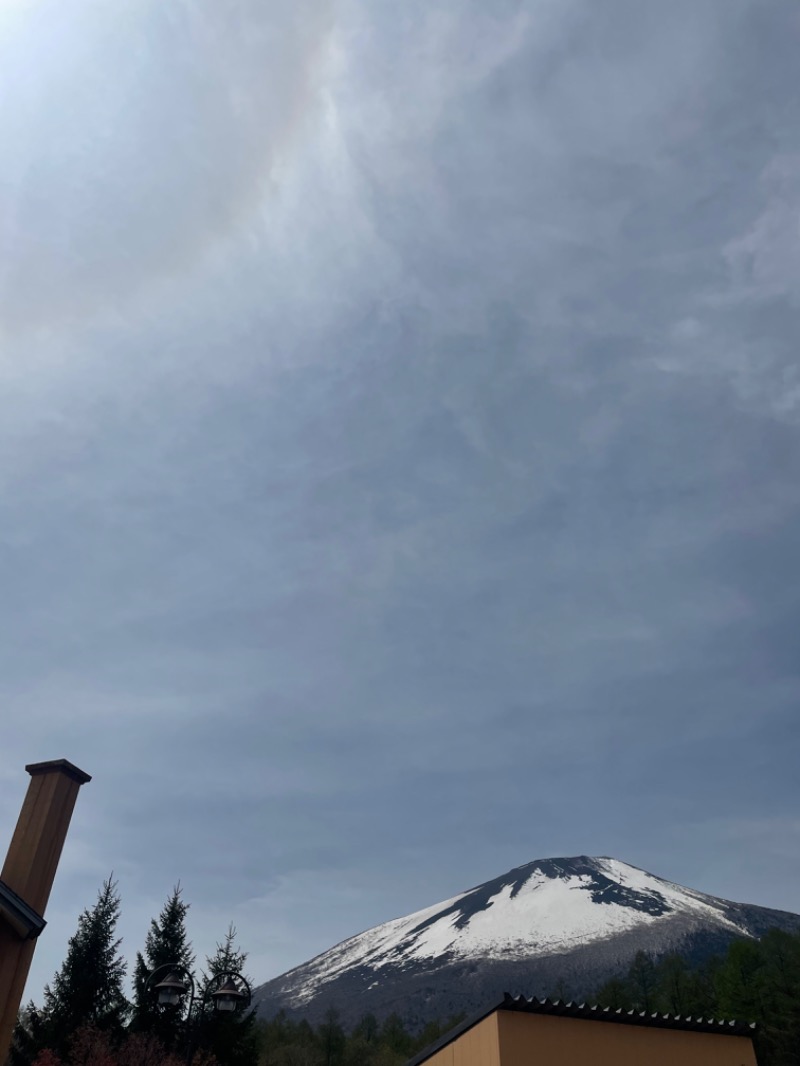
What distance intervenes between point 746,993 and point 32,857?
187 feet

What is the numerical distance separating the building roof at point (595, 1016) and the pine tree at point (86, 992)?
1817 centimetres

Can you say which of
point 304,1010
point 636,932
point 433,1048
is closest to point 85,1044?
point 433,1048

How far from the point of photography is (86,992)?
1226 inches

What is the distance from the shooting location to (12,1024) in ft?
36.0

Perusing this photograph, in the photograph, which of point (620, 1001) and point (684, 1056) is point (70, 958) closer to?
point (684, 1056)

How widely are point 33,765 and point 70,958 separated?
81.5ft

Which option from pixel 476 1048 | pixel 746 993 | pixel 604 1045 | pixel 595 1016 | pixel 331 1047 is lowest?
pixel 476 1048

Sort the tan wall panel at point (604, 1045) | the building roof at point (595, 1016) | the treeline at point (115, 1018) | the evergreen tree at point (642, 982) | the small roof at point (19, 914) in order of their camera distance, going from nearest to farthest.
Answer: the small roof at point (19, 914) < the tan wall panel at point (604, 1045) < the building roof at point (595, 1016) < the treeline at point (115, 1018) < the evergreen tree at point (642, 982)

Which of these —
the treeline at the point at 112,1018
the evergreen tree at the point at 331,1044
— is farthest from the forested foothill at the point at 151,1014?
the evergreen tree at the point at 331,1044

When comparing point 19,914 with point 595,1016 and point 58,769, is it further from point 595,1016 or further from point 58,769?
point 595,1016

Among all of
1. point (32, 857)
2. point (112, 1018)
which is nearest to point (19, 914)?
point (32, 857)

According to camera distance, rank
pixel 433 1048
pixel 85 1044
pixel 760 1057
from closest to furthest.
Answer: pixel 433 1048 → pixel 85 1044 → pixel 760 1057

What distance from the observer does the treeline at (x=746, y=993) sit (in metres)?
43.2

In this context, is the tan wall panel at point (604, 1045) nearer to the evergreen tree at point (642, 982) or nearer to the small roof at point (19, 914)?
the small roof at point (19, 914)
